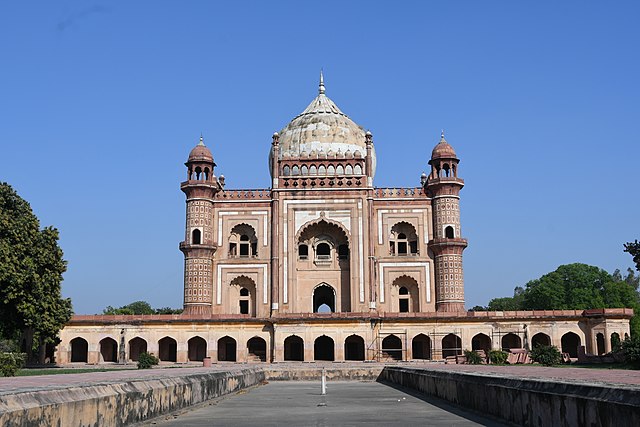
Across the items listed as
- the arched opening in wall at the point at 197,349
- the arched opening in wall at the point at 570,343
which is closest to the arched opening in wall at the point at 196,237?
the arched opening in wall at the point at 197,349

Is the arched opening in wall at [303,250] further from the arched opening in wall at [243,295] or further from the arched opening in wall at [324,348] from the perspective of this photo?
the arched opening in wall at [324,348]

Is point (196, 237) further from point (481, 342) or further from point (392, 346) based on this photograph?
point (481, 342)

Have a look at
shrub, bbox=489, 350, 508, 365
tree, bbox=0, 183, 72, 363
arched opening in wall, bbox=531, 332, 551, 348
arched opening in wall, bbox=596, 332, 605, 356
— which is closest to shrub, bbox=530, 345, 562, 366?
shrub, bbox=489, 350, 508, 365

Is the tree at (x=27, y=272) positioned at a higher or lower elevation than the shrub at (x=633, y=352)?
higher

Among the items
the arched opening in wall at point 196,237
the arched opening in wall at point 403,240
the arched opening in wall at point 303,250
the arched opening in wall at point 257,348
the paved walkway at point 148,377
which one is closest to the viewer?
the paved walkway at point 148,377

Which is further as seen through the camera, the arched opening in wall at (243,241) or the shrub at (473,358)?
the arched opening in wall at (243,241)

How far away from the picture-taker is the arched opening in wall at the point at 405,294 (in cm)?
3522

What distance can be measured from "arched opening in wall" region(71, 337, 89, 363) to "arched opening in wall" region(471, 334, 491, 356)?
1843 cm

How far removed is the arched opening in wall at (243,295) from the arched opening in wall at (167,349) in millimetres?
3266

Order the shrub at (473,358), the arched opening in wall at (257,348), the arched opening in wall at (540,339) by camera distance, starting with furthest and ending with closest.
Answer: the arched opening in wall at (257,348) → the arched opening in wall at (540,339) → the shrub at (473,358)

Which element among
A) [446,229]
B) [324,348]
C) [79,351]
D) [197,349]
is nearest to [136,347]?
[197,349]

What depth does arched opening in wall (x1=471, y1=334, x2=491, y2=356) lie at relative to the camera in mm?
33153

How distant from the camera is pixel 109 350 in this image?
34.8 metres

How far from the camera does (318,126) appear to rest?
39594 mm
